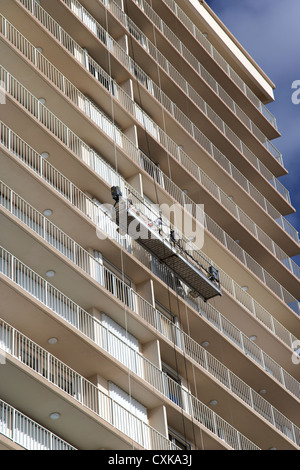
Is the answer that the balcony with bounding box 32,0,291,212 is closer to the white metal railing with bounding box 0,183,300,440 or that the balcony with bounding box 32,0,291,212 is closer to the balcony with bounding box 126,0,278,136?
the balcony with bounding box 126,0,278,136

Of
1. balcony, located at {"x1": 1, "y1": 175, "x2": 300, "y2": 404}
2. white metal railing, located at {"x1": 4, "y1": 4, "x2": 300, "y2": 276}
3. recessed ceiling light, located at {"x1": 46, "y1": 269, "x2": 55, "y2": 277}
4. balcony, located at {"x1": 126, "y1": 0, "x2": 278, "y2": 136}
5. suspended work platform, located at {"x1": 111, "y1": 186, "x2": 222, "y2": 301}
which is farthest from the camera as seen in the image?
balcony, located at {"x1": 126, "y1": 0, "x2": 278, "y2": 136}

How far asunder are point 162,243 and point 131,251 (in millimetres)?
1379

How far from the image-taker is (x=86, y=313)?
97.3ft

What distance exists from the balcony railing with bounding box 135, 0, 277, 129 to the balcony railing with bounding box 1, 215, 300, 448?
19.0m

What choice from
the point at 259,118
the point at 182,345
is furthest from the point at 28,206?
the point at 259,118

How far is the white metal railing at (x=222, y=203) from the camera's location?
37.6m

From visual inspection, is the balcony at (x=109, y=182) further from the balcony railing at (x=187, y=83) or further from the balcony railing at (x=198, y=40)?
the balcony railing at (x=198, y=40)

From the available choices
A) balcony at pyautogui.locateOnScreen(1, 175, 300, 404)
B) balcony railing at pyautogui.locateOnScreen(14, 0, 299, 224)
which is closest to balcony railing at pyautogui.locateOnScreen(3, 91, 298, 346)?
balcony at pyautogui.locateOnScreen(1, 175, 300, 404)

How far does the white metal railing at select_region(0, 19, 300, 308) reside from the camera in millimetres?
37562

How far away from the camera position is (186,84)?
47344 mm

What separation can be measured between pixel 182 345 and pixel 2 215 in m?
9.93

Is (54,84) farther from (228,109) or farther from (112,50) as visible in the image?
(228,109)

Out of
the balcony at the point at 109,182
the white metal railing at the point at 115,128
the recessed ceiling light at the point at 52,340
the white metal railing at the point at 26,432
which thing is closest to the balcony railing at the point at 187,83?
the white metal railing at the point at 115,128

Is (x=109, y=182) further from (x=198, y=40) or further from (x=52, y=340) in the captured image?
(x=198, y=40)
